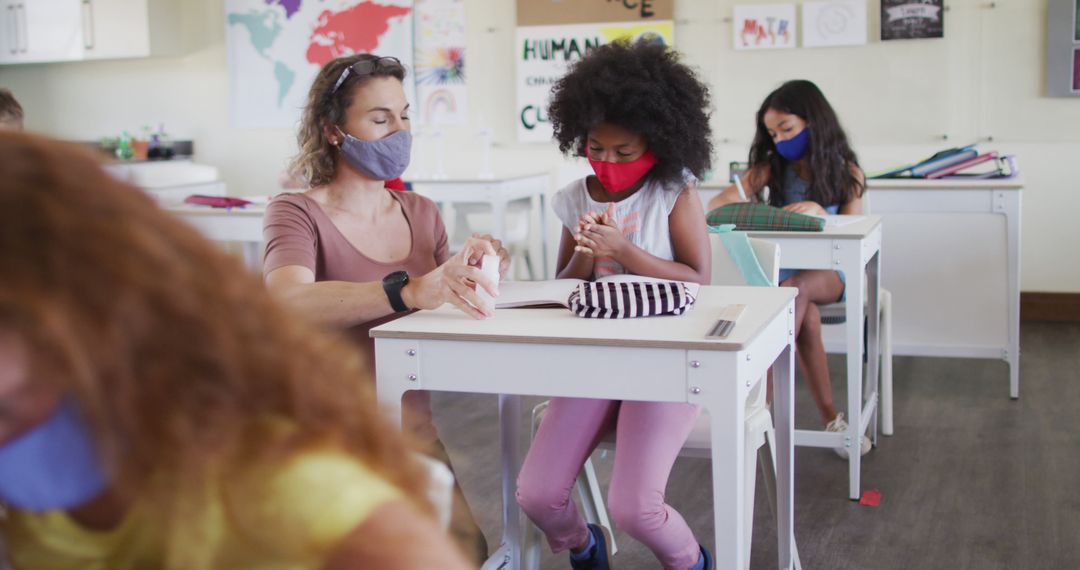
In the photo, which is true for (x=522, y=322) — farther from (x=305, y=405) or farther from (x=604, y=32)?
(x=604, y=32)

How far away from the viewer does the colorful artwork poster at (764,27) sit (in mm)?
5441

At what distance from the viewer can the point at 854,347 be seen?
8.91 feet

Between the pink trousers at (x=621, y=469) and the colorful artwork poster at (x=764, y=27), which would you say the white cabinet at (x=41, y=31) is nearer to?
the colorful artwork poster at (x=764, y=27)

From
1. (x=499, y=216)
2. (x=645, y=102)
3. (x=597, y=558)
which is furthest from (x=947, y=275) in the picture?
(x=597, y=558)

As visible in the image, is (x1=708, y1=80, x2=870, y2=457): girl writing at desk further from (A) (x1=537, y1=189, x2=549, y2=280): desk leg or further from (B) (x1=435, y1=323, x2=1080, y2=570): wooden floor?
(A) (x1=537, y1=189, x2=549, y2=280): desk leg

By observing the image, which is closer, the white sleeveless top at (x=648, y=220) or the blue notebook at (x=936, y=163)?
the white sleeveless top at (x=648, y=220)

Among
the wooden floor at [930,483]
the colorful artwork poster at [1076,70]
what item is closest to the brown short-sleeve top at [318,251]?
the wooden floor at [930,483]

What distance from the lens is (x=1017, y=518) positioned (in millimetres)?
2541

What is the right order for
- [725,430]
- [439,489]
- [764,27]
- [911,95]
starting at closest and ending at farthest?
[439,489] < [725,430] < [911,95] < [764,27]

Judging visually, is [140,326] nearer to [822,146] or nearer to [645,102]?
[645,102]

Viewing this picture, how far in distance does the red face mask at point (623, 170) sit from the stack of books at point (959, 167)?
208 centimetres

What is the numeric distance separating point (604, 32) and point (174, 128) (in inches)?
112

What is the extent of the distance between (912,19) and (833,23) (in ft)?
1.18

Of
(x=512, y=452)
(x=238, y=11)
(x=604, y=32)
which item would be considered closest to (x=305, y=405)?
(x=512, y=452)
